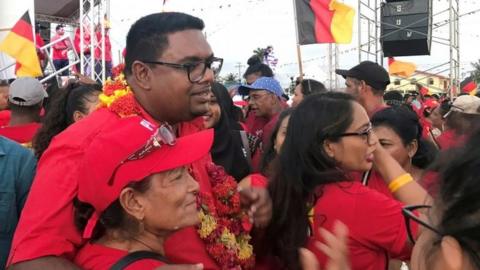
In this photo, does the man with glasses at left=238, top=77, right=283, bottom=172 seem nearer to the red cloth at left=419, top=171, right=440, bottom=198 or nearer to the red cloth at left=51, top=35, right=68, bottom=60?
the red cloth at left=419, top=171, right=440, bottom=198

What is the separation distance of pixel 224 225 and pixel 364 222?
1.79 ft

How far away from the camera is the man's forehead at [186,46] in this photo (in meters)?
1.91

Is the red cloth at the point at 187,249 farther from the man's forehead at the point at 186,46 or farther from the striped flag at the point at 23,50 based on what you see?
the striped flag at the point at 23,50

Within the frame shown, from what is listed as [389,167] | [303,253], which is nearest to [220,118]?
[389,167]

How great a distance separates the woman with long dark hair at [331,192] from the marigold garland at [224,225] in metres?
0.13

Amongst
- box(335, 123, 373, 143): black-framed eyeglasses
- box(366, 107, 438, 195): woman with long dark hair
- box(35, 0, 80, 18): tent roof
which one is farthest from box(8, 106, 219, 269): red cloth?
box(35, 0, 80, 18): tent roof

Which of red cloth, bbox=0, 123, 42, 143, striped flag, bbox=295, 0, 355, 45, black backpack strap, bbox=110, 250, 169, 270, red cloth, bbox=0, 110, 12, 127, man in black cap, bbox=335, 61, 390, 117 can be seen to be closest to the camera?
black backpack strap, bbox=110, 250, 169, 270

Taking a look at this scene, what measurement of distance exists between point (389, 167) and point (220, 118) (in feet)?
5.27

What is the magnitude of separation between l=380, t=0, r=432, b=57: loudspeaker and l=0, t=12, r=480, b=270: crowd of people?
1045 centimetres

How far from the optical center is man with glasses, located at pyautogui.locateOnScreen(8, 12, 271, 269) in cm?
160

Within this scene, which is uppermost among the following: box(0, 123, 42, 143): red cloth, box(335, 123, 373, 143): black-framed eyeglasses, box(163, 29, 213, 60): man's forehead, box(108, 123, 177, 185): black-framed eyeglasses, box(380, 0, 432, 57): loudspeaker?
box(163, 29, 213, 60): man's forehead

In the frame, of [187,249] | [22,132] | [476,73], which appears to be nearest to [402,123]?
[187,249]

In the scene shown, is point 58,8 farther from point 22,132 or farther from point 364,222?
point 364,222

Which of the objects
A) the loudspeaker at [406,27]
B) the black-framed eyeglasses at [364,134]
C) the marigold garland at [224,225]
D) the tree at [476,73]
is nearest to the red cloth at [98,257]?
the marigold garland at [224,225]
